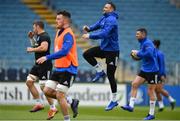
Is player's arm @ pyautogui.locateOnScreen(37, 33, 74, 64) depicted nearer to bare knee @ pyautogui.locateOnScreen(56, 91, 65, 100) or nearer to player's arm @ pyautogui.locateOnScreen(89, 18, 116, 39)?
bare knee @ pyautogui.locateOnScreen(56, 91, 65, 100)

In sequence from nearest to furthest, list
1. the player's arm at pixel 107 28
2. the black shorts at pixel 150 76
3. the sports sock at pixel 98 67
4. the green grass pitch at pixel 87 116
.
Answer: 1. the player's arm at pixel 107 28
2. the sports sock at pixel 98 67
3. the green grass pitch at pixel 87 116
4. the black shorts at pixel 150 76

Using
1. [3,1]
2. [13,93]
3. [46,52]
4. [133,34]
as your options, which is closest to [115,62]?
[46,52]

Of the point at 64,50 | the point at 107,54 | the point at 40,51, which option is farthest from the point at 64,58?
the point at 40,51

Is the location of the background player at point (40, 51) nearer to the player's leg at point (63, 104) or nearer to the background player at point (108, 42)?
the background player at point (108, 42)

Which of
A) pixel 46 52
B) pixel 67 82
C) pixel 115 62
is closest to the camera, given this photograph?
pixel 67 82

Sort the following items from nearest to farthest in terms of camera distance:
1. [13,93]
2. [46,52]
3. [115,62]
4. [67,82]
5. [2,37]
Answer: [67,82] → [115,62] → [46,52] → [13,93] → [2,37]

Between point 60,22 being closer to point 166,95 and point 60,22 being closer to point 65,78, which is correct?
Result: point 65,78

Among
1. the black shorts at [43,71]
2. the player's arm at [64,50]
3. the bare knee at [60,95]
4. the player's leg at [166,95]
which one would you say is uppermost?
the player's arm at [64,50]

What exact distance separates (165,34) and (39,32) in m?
16.3

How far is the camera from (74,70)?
13.7m

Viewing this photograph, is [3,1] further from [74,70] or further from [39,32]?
[74,70]

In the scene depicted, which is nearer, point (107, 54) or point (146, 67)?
point (107, 54)

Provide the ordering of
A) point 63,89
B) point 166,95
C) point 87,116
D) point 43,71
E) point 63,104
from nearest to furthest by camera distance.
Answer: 1. point 63,104
2. point 63,89
3. point 43,71
4. point 87,116
5. point 166,95

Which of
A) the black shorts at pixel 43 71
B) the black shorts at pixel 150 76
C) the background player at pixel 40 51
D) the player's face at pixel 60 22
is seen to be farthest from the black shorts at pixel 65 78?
the black shorts at pixel 150 76
